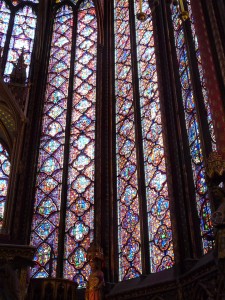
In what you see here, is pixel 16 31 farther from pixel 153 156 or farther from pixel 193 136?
pixel 193 136

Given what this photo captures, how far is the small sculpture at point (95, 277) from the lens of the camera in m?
8.24

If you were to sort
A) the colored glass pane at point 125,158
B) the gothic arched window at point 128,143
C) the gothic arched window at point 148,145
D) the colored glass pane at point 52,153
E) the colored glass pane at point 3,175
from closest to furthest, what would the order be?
the gothic arched window at point 148,145 → the gothic arched window at point 128,143 → the colored glass pane at point 125,158 → the colored glass pane at point 52,153 → the colored glass pane at point 3,175

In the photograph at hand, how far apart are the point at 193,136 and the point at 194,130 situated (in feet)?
0.38

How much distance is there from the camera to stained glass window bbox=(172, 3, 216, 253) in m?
8.09

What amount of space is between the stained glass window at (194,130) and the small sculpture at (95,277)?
1957 millimetres

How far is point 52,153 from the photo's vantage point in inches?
460

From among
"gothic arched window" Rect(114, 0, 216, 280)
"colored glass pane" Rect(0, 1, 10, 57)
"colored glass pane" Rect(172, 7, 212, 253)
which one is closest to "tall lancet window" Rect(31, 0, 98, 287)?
"gothic arched window" Rect(114, 0, 216, 280)

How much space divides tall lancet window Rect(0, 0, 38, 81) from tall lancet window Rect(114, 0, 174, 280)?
2.96 metres

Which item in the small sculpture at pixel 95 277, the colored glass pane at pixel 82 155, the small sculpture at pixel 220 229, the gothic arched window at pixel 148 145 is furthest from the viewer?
the colored glass pane at pixel 82 155

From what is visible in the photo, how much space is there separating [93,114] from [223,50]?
Result: 215 inches

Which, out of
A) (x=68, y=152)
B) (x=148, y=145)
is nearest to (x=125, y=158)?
(x=148, y=145)

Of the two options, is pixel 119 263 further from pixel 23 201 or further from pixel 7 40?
pixel 7 40

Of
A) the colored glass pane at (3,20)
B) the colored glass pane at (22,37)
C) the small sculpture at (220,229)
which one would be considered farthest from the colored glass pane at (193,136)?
the colored glass pane at (3,20)

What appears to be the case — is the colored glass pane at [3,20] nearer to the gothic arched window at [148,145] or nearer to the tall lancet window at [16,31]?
the tall lancet window at [16,31]
